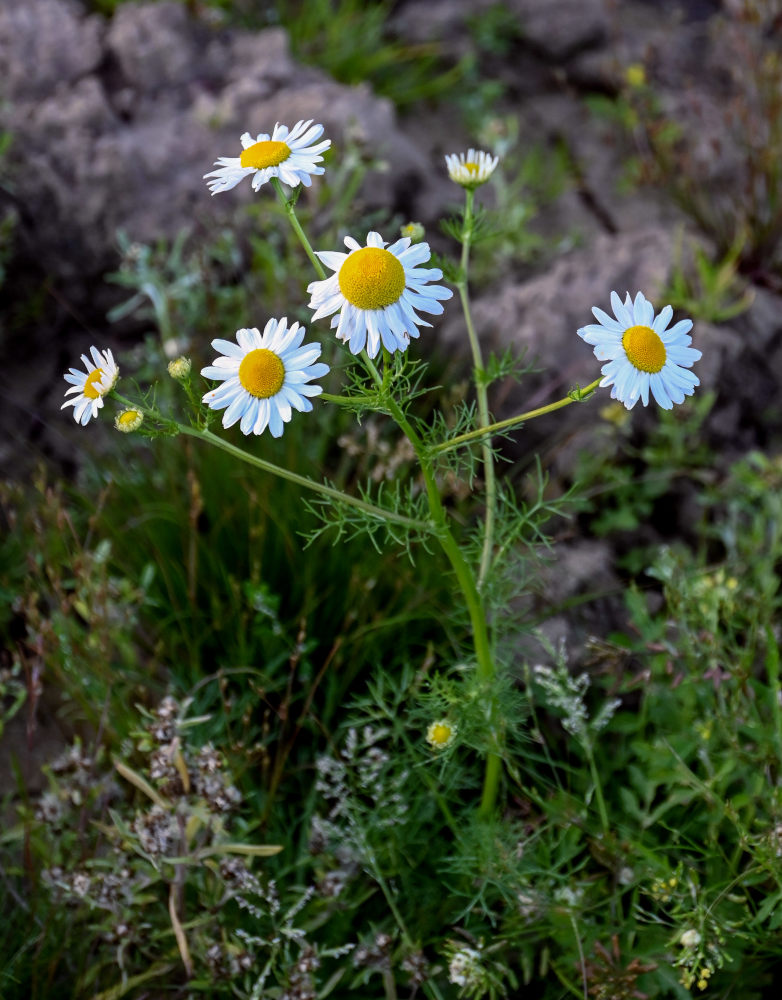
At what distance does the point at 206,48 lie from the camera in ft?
11.5

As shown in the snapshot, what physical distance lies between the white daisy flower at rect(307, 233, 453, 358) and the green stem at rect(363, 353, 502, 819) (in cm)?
5

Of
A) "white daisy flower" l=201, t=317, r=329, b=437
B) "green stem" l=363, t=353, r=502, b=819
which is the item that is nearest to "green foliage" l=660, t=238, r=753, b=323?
"green stem" l=363, t=353, r=502, b=819

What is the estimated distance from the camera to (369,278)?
1.20m

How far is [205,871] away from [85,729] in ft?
1.80

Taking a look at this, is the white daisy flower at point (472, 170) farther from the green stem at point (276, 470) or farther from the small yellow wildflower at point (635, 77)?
the small yellow wildflower at point (635, 77)

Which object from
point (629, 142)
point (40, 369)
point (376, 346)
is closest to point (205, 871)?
point (376, 346)

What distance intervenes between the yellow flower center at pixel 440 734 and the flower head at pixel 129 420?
0.72 meters

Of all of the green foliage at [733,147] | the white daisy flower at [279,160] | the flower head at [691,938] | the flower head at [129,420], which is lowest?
the flower head at [691,938]

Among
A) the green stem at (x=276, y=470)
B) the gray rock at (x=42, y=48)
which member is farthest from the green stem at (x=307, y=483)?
the gray rock at (x=42, y=48)

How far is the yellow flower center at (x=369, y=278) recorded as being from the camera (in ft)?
3.95

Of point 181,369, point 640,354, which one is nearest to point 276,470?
point 181,369

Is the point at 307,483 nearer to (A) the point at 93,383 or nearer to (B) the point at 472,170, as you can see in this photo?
(A) the point at 93,383

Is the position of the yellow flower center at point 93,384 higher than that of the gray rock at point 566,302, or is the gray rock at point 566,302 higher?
the yellow flower center at point 93,384

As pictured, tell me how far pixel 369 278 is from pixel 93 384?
43cm
